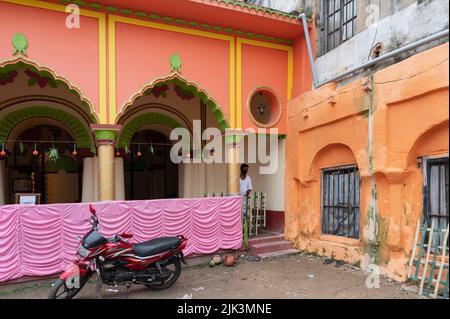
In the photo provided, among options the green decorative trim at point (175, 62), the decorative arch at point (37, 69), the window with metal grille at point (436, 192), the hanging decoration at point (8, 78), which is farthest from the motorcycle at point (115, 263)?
the hanging decoration at point (8, 78)

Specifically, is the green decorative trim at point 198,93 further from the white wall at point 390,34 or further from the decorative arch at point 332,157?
the white wall at point 390,34

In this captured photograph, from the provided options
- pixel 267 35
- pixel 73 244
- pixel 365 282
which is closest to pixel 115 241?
pixel 73 244

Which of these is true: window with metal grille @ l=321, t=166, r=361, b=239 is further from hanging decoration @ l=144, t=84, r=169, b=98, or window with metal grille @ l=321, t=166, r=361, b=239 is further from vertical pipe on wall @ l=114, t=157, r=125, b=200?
vertical pipe on wall @ l=114, t=157, r=125, b=200

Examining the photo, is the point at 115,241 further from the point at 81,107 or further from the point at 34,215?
the point at 81,107

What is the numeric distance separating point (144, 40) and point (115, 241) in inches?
155

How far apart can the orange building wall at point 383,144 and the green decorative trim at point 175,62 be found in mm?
2692

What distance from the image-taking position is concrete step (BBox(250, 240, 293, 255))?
7.36 m

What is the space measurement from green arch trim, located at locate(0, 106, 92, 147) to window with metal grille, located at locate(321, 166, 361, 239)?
5768mm

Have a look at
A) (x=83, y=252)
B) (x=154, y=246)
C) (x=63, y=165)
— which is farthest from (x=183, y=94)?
(x=83, y=252)

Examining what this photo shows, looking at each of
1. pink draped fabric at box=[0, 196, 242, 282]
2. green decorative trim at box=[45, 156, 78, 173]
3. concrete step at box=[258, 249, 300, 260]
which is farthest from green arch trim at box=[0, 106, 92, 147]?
concrete step at box=[258, 249, 300, 260]

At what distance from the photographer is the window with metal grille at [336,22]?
682 centimetres

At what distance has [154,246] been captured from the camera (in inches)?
195

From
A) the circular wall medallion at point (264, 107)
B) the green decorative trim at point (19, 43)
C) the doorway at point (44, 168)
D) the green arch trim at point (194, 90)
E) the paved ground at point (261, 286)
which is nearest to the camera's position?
the paved ground at point (261, 286)

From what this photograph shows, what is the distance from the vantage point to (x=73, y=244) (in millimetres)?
5684
